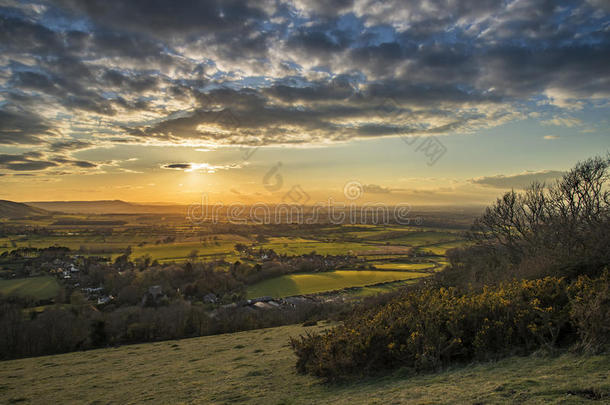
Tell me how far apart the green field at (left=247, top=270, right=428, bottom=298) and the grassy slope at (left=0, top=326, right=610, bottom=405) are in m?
30.7

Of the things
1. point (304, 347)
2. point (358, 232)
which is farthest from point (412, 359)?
point (358, 232)

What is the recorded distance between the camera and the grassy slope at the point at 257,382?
5.67 metres

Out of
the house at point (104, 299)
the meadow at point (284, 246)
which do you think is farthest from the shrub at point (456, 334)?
the house at point (104, 299)

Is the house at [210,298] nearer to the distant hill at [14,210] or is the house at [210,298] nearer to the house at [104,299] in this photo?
the house at [104,299]

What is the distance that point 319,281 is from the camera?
181 ft

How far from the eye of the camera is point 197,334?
1155 inches

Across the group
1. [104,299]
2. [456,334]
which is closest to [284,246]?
[104,299]

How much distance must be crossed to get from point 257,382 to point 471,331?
6.59m

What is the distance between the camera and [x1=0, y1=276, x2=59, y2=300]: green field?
42453 mm

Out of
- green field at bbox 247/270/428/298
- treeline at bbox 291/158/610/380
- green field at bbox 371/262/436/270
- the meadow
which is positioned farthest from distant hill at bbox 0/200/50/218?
treeline at bbox 291/158/610/380

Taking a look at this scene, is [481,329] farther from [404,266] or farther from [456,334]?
[404,266]

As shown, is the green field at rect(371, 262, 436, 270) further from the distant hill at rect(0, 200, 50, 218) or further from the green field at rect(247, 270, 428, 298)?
the distant hill at rect(0, 200, 50, 218)

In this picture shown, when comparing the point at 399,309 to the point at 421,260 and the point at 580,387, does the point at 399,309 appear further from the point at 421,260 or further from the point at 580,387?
the point at 421,260

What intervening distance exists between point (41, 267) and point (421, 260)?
7609cm
